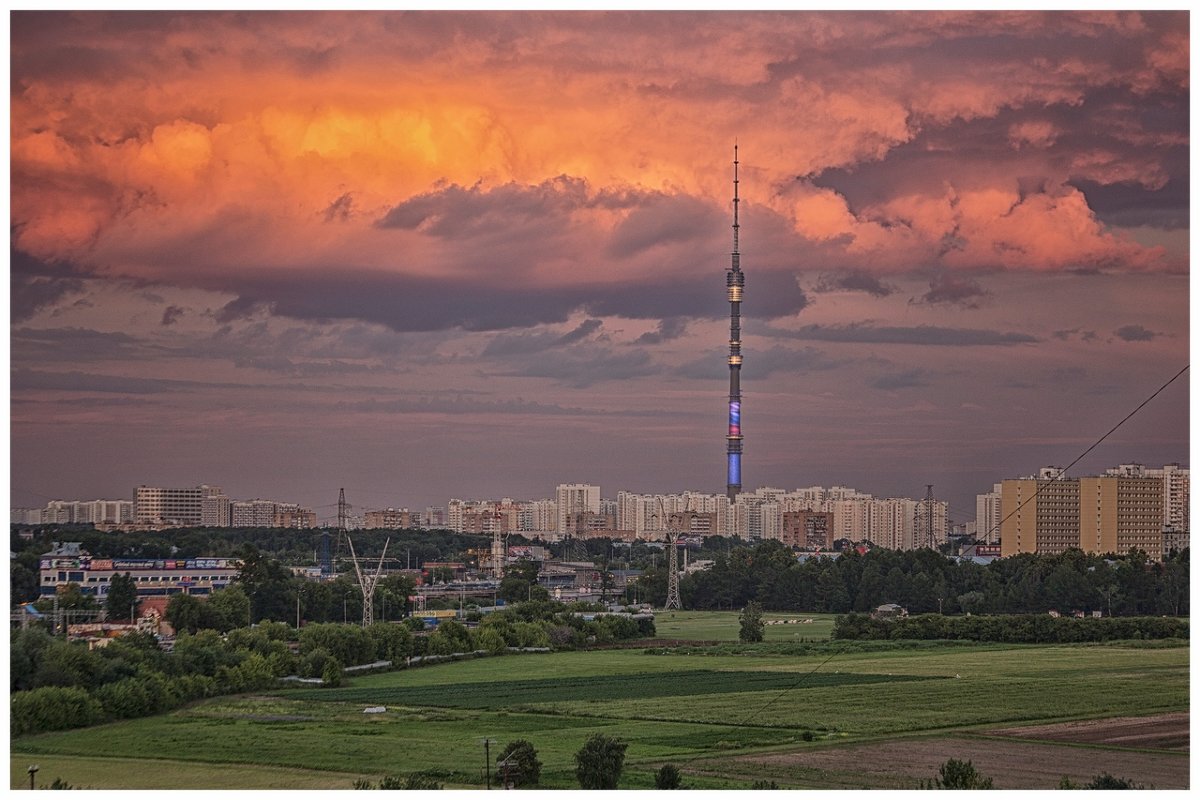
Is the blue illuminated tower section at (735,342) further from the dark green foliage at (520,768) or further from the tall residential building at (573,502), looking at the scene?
the dark green foliage at (520,768)

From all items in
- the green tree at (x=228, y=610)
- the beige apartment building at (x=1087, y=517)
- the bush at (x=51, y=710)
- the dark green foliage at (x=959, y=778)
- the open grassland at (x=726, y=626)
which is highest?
the beige apartment building at (x=1087, y=517)

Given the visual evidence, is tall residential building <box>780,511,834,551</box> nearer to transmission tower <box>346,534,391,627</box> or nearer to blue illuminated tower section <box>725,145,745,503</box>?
blue illuminated tower section <box>725,145,745,503</box>

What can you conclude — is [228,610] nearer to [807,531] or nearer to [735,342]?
[735,342]

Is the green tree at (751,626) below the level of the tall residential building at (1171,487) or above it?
below

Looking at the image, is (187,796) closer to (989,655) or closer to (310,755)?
(310,755)

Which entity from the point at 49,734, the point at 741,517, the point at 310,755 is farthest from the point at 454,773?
the point at 741,517

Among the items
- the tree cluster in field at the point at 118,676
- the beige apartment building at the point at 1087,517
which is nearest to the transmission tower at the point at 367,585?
the tree cluster in field at the point at 118,676

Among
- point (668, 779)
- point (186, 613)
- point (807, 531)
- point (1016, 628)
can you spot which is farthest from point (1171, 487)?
point (186, 613)
